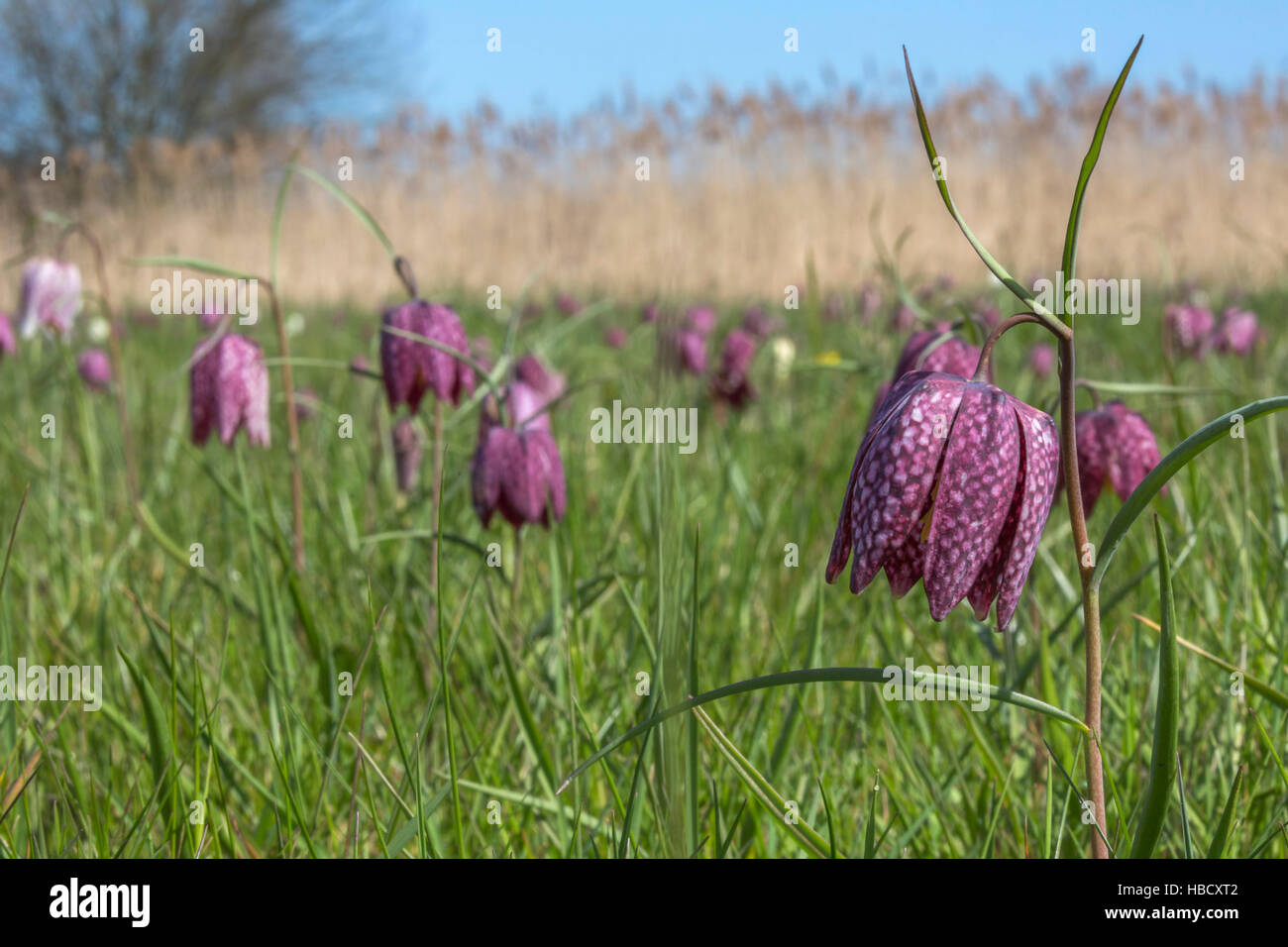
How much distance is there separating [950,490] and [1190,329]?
1.63 meters

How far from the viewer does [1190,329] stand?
2.00 meters

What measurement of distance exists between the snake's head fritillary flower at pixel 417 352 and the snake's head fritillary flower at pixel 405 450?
36cm

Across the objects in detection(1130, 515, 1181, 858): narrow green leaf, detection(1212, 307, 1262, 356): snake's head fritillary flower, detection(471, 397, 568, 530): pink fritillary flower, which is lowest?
detection(1130, 515, 1181, 858): narrow green leaf

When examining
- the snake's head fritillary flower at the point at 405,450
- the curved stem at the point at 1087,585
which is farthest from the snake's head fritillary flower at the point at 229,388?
the curved stem at the point at 1087,585

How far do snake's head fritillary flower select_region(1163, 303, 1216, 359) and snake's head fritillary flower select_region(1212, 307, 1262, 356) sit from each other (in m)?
0.02

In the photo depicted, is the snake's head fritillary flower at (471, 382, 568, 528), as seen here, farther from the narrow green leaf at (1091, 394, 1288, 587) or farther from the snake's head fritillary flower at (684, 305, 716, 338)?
the snake's head fritillary flower at (684, 305, 716, 338)

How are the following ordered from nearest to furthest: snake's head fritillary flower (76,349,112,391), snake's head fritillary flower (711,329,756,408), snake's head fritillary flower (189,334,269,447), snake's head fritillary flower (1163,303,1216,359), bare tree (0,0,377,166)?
snake's head fritillary flower (189,334,269,447) < snake's head fritillary flower (1163,303,1216,359) < snake's head fritillary flower (711,329,756,408) < snake's head fritillary flower (76,349,112,391) < bare tree (0,0,377,166)

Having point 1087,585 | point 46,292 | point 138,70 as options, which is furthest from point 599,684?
point 138,70

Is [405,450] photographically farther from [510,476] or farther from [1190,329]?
[1190,329]

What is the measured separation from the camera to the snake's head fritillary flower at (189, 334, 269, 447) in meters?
1.38

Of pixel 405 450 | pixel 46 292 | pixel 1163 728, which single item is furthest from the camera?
pixel 46 292

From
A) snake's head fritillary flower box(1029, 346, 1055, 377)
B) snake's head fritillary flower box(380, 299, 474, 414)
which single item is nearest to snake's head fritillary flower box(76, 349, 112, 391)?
snake's head fritillary flower box(380, 299, 474, 414)
